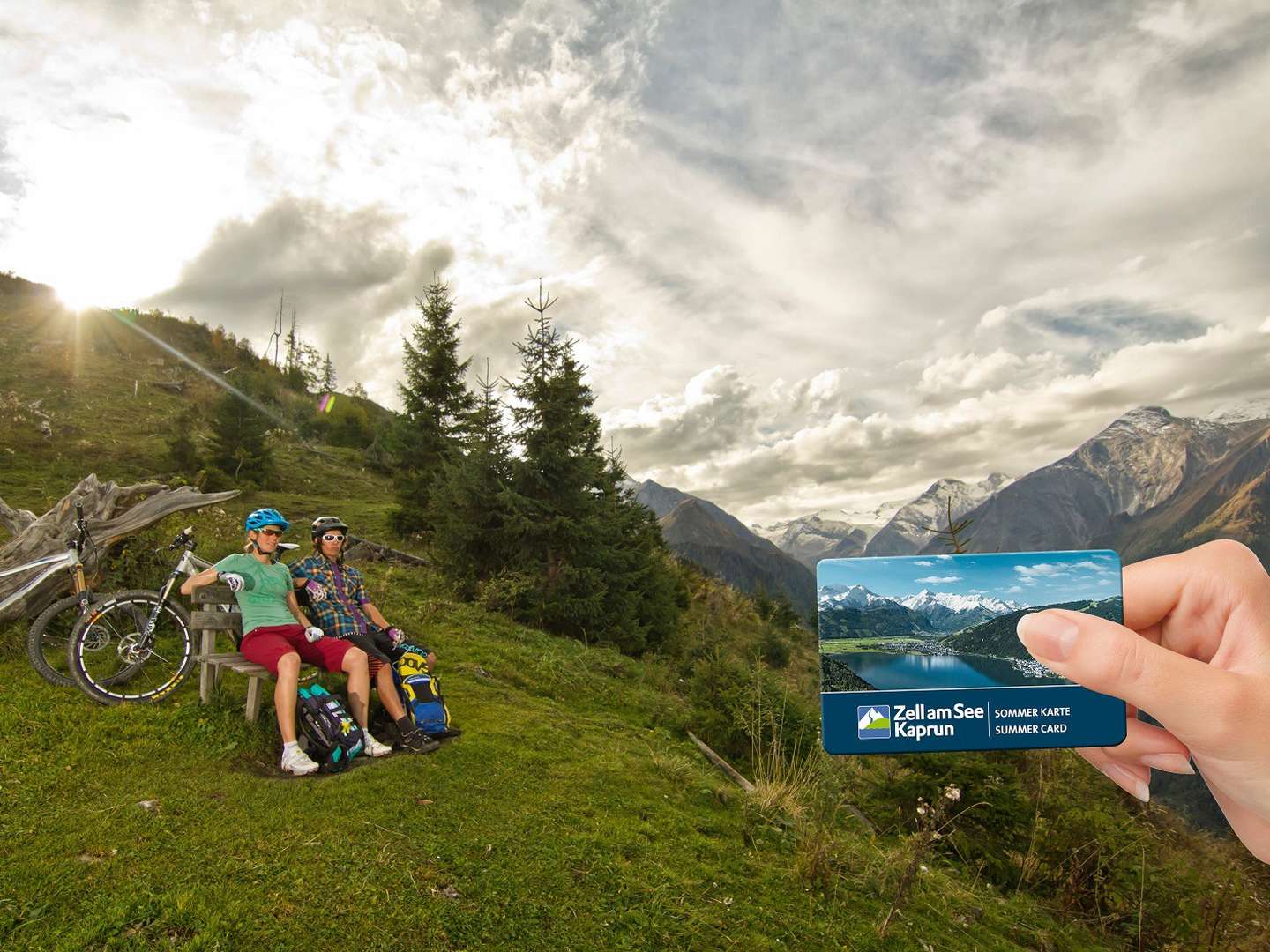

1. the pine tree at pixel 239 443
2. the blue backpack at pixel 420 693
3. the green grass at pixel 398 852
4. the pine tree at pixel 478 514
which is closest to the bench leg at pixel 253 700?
the green grass at pixel 398 852

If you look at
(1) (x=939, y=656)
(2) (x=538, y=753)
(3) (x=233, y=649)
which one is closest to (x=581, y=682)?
(2) (x=538, y=753)

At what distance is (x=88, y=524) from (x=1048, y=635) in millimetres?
9624

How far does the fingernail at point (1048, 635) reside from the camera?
1.72 m

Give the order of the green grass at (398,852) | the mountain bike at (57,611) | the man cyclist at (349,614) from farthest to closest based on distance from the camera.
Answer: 1. the man cyclist at (349,614)
2. the mountain bike at (57,611)
3. the green grass at (398,852)

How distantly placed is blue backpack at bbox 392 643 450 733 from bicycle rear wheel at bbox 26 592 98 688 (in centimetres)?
315

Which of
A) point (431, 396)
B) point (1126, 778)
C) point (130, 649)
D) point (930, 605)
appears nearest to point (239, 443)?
point (431, 396)

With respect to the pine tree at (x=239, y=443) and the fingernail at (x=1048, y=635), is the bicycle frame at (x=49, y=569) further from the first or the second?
the pine tree at (x=239, y=443)

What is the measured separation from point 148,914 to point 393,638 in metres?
3.73

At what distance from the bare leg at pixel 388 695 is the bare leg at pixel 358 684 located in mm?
128

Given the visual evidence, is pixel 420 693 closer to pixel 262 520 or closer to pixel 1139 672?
pixel 262 520

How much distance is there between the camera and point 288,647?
19.6ft

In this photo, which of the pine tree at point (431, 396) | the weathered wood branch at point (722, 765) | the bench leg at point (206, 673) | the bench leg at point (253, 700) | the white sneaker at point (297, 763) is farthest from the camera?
the pine tree at point (431, 396)

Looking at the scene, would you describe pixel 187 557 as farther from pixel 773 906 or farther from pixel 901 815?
pixel 901 815

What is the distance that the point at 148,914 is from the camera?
324 cm
